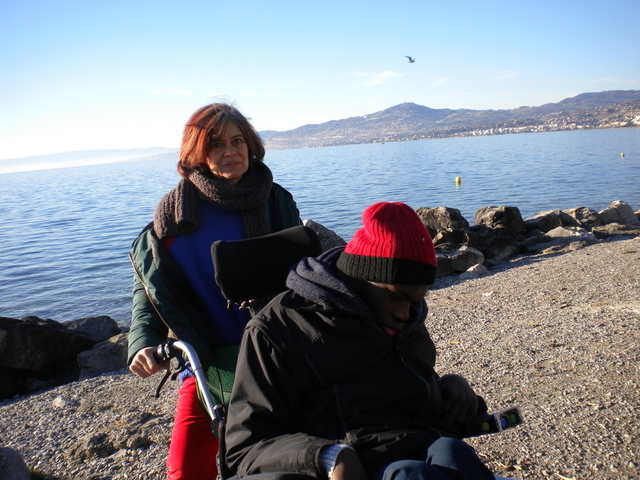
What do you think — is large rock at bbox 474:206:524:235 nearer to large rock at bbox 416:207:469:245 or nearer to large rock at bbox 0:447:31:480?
large rock at bbox 416:207:469:245

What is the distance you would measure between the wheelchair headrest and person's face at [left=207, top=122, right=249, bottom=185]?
493 mm

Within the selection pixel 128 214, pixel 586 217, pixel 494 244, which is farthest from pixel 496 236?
pixel 128 214

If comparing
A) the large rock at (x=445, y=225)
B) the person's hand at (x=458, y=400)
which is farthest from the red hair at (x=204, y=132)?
the large rock at (x=445, y=225)

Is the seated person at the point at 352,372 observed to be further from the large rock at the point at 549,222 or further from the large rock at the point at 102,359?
the large rock at the point at 549,222

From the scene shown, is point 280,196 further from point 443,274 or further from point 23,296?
point 23,296

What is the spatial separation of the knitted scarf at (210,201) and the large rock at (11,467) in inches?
104

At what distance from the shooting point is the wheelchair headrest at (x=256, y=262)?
2406 millimetres

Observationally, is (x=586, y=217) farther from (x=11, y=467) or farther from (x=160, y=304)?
(x=160, y=304)

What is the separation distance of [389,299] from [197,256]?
1.07m

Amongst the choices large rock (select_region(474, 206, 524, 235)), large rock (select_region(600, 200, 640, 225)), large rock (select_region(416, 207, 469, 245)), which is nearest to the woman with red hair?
large rock (select_region(416, 207, 469, 245))

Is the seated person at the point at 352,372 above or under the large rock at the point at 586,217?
above

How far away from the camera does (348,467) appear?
1795mm

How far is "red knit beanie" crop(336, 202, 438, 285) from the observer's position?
2088 mm

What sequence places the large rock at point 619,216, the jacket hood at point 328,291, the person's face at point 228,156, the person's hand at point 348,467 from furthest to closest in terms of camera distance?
the large rock at point 619,216, the person's face at point 228,156, the jacket hood at point 328,291, the person's hand at point 348,467
